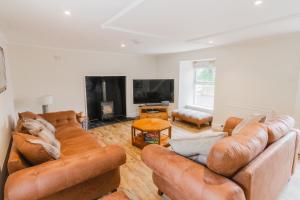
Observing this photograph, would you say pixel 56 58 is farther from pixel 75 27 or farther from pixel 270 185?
pixel 270 185

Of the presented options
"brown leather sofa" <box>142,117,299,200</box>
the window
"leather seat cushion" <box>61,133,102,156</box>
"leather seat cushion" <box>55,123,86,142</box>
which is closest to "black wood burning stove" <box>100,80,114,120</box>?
"leather seat cushion" <box>55,123,86,142</box>

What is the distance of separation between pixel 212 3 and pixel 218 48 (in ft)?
9.24

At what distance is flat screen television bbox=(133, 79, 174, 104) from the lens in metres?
5.31

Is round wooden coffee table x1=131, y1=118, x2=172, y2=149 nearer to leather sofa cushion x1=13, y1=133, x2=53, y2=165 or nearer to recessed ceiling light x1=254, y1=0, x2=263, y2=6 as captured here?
leather sofa cushion x1=13, y1=133, x2=53, y2=165

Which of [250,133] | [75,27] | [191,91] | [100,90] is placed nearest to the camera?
[250,133]

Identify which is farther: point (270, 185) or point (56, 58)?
point (56, 58)

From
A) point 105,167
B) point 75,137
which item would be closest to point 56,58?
point 75,137

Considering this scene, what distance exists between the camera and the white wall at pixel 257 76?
3.15 metres

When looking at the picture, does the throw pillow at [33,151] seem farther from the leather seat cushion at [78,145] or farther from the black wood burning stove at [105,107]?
the black wood burning stove at [105,107]

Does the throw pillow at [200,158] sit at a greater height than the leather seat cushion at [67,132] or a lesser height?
greater

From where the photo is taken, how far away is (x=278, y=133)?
178 cm

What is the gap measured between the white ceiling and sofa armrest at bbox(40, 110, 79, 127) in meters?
1.51

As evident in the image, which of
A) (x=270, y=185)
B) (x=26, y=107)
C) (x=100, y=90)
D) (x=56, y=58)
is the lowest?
(x=270, y=185)

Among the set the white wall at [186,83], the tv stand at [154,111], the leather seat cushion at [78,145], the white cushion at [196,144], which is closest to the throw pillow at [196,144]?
the white cushion at [196,144]
